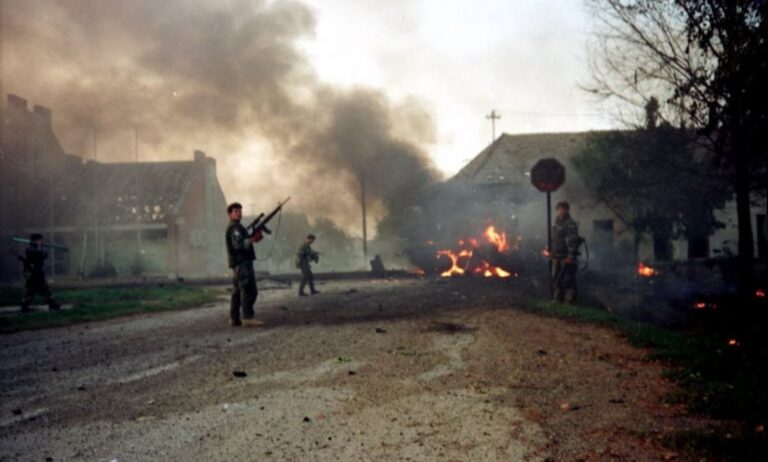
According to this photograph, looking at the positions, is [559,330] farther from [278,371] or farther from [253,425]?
[253,425]

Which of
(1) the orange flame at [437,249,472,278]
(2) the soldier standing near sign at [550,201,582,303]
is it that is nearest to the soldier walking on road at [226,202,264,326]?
(2) the soldier standing near sign at [550,201,582,303]

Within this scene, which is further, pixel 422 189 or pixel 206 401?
pixel 422 189

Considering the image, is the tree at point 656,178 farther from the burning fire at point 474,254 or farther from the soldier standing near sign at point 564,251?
the burning fire at point 474,254

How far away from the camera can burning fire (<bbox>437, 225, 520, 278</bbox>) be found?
22688 millimetres

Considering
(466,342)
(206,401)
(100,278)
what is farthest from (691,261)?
(100,278)

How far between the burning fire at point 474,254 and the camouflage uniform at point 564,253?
30.1ft

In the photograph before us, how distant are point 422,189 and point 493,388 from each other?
26505 millimetres

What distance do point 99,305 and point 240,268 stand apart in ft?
23.4

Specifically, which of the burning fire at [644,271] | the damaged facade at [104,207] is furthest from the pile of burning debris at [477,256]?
the damaged facade at [104,207]

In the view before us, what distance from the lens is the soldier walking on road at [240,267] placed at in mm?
10430

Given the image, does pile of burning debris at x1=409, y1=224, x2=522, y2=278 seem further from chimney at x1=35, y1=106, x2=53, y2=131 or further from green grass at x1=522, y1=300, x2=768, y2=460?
chimney at x1=35, y1=106, x2=53, y2=131

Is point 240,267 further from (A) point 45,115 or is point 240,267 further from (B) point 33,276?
(A) point 45,115

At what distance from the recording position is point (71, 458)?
13.6 feet

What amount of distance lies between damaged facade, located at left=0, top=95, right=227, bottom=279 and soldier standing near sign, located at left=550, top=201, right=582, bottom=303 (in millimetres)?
26204
